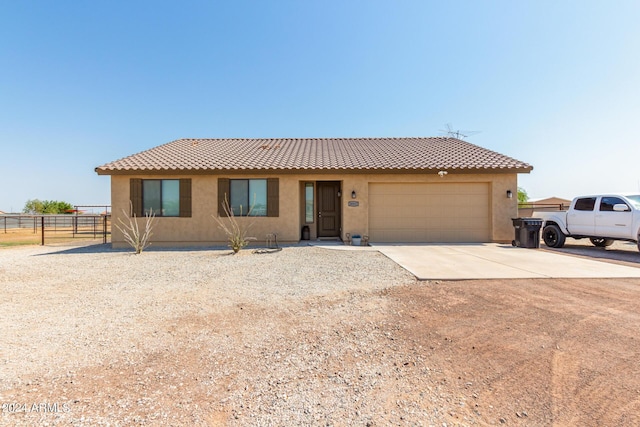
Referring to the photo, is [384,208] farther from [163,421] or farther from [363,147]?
[163,421]

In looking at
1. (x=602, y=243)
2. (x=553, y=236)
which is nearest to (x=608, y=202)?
(x=553, y=236)

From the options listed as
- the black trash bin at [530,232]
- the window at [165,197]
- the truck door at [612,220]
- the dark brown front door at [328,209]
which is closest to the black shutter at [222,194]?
the window at [165,197]

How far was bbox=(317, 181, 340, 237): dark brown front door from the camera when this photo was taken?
1245 centimetres

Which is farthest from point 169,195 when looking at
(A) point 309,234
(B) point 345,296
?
(B) point 345,296

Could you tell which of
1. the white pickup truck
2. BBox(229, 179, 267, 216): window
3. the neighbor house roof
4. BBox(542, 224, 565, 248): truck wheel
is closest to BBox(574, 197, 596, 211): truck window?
the white pickup truck

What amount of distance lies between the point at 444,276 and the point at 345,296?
2420mm

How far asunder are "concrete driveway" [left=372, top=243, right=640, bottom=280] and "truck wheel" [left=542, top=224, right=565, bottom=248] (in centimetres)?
161

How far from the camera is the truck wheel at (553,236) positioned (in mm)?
10648

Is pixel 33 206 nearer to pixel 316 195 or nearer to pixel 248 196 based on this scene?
pixel 248 196

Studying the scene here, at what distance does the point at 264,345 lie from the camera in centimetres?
323

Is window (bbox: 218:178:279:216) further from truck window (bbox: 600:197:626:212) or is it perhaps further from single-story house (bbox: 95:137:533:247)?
truck window (bbox: 600:197:626:212)

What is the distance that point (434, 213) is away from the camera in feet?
38.7

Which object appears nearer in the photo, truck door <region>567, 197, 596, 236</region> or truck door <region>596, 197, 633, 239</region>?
truck door <region>596, 197, 633, 239</region>

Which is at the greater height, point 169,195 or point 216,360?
point 169,195
